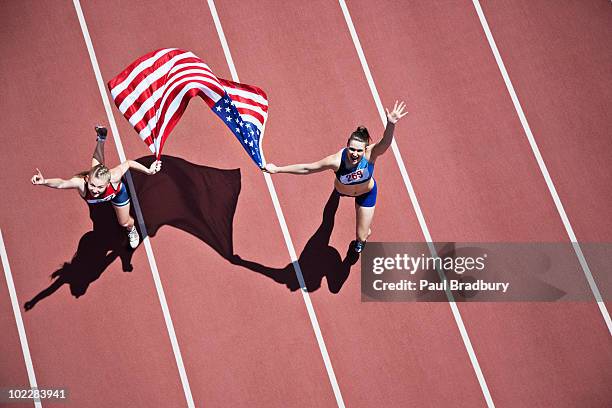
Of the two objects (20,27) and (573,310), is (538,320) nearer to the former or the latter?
(573,310)

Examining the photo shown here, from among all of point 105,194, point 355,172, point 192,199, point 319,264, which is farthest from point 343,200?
point 105,194

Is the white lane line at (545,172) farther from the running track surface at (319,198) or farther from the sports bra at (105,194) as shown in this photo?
the sports bra at (105,194)

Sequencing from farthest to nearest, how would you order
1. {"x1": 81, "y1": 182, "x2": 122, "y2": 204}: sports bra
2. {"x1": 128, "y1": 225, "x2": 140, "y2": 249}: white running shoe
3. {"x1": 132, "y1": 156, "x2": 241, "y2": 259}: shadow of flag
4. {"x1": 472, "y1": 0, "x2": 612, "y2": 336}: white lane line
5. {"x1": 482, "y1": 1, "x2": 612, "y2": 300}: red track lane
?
1. {"x1": 482, "y1": 1, "x2": 612, "y2": 300}: red track lane
2. {"x1": 132, "y1": 156, "x2": 241, "y2": 259}: shadow of flag
3. {"x1": 472, "y1": 0, "x2": 612, "y2": 336}: white lane line
4. {"x1": 128, "y1": 225, "x2": 140, "y2": 249}: white running shoe
5. {"x1": 81, "y1": 182, "x2": 122, "y2": 204}: sports bra

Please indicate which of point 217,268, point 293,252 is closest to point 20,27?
point 217,268

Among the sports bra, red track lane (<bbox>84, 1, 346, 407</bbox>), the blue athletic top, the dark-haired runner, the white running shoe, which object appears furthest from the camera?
the white running shoe

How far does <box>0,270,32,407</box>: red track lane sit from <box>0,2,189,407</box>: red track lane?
0.05m

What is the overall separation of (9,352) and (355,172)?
248 inches

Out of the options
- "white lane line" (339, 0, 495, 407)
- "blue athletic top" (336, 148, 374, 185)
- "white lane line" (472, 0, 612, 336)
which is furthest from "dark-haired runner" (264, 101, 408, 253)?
"white lane line" (472, 0, 612, 336)

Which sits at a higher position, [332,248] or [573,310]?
[332,248]

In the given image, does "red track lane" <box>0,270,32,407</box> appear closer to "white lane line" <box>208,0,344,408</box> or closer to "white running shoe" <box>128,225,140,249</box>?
"white running shoe" <box>128,225,140,249</box>

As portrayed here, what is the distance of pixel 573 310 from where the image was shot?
8.88m

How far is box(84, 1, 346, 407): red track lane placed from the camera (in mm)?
8578

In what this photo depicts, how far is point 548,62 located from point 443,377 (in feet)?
19.1

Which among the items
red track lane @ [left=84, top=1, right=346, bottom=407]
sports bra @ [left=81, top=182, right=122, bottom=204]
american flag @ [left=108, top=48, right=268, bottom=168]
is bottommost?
red track lane @ [left=84, top=1, right=346, bottom=407]
